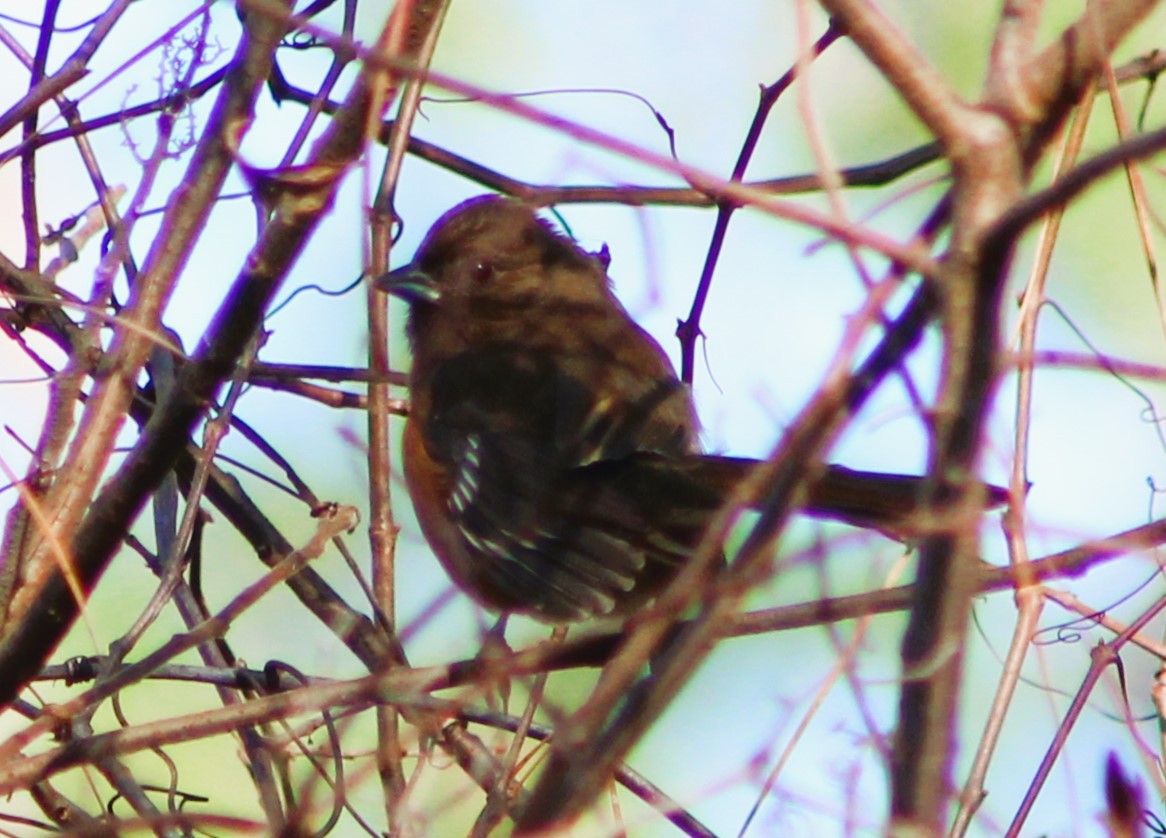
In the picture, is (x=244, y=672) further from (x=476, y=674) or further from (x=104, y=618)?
(x=104, y=618)

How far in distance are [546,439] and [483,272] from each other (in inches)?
31.2

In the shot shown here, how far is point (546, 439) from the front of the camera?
384 cm

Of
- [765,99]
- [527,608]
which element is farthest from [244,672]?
[765,99]

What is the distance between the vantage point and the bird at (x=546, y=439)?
3262mm

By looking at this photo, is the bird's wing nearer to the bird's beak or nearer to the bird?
the bird

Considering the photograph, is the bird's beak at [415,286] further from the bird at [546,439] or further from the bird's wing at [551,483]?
the bird's wing at [551,483]

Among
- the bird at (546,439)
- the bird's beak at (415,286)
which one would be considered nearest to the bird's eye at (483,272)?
the bird at (546,439)

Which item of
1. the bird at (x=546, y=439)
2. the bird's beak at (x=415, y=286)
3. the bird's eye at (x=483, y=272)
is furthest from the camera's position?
the bird's eye at (x=483, y=272)

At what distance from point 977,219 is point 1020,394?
4.33 feet

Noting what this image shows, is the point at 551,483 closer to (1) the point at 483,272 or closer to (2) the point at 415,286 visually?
(2) the point at 415,286

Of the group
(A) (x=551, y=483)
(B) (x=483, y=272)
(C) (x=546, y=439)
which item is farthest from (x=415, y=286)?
(A) (x=551, y=483)

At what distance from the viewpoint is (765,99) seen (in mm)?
2996

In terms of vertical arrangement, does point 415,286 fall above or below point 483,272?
below

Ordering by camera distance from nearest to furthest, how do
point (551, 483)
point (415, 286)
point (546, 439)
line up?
1. point (551, 483)
2. point (546, 439)
3. point (415, 286)
